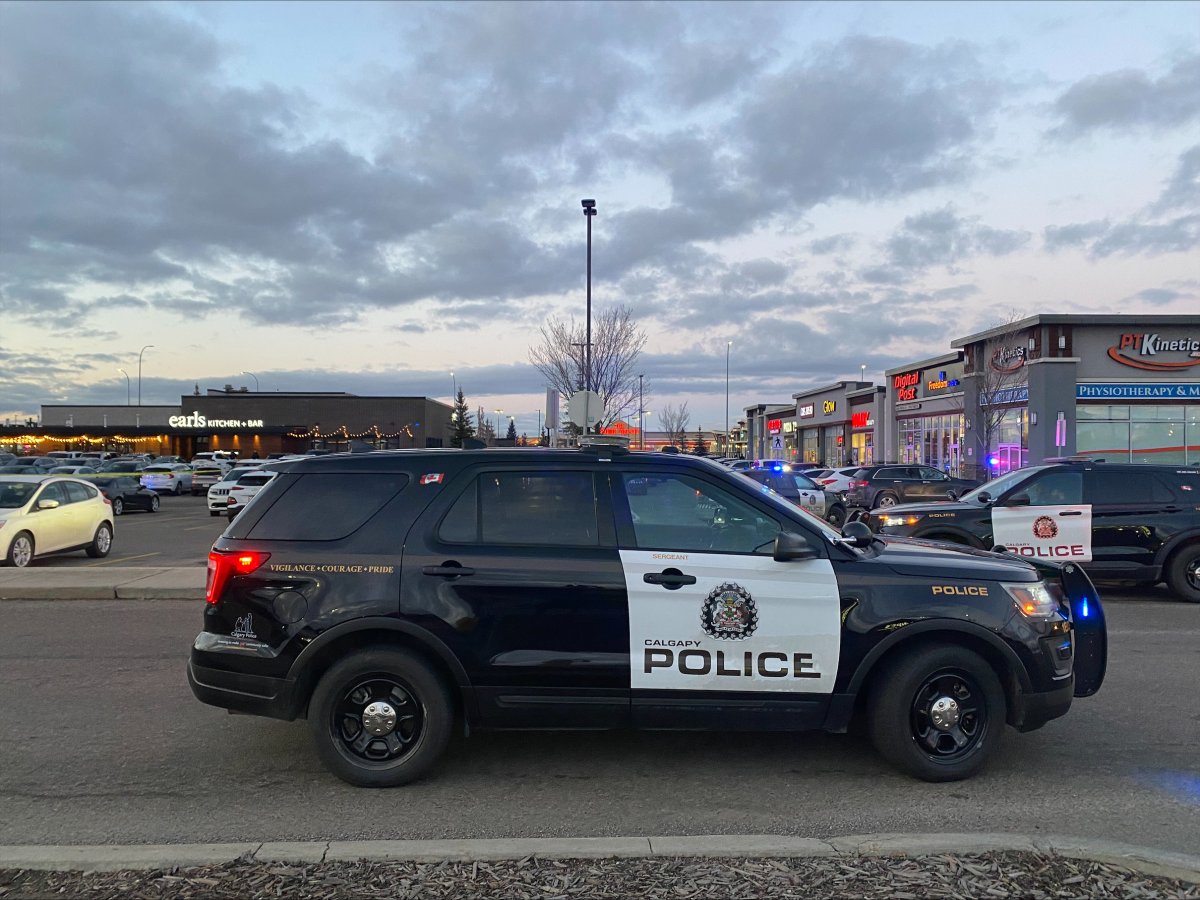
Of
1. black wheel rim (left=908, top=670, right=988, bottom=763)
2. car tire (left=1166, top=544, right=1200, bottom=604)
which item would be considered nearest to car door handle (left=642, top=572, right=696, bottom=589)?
black wheel rim (left=908, top=670, right=988, bottom=763)

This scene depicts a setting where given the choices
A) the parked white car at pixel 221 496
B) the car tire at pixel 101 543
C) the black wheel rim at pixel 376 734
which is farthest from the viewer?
the parked white car at pixel 221 496

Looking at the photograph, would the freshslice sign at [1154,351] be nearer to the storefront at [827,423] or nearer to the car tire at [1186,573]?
the storefront at [827,423]

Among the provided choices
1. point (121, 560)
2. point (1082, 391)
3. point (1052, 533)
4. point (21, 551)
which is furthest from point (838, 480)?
point (21, 551)

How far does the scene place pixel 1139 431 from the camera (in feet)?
117

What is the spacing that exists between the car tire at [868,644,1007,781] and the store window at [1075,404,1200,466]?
3511 cm

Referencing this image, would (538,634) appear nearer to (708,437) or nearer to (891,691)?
(891,691)

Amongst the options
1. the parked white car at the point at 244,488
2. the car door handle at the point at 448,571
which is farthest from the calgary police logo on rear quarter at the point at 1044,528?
the parked white car at the point at 244,488

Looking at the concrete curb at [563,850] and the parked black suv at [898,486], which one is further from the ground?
the parked black suv at [898,486]

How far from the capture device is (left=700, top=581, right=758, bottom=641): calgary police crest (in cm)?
467

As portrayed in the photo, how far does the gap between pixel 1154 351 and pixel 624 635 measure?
38.0m

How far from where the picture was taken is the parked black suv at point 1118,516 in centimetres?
1065

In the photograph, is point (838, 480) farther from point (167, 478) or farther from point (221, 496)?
point (167, 478)

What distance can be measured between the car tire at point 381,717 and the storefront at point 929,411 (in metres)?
39.2

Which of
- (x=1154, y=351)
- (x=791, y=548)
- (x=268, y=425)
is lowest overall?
(x=791, y=548)
